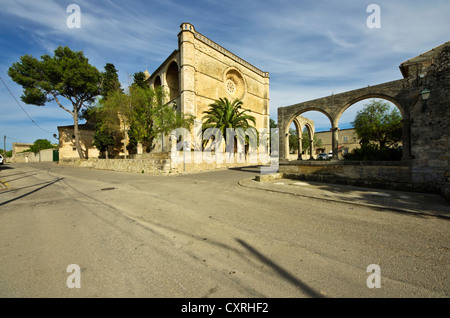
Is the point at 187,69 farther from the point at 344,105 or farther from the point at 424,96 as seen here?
the point at 424,96

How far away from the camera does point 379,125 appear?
13523 millimetres

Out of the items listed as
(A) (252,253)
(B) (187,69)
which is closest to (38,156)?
(B) (187,69)

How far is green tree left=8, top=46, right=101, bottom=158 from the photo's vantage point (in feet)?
73.3

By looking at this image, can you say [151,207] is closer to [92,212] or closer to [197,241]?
[92,212]

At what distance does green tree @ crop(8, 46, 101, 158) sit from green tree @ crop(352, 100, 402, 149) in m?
33.5

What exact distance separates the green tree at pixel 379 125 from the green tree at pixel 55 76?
33.5 m

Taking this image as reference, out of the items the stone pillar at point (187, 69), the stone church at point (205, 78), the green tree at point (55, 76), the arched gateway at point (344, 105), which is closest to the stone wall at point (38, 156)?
the green tree at point (55, 76)

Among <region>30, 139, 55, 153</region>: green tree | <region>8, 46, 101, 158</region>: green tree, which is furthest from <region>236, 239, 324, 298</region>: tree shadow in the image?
<region>30, 139, 55, 153</region>: green tree

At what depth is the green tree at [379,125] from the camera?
12.3m

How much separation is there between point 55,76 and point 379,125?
122 ft

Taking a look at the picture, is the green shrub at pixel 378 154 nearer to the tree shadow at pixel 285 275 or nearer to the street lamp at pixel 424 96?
the street lamp at pixel 424 96

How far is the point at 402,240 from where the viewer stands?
310 cm
